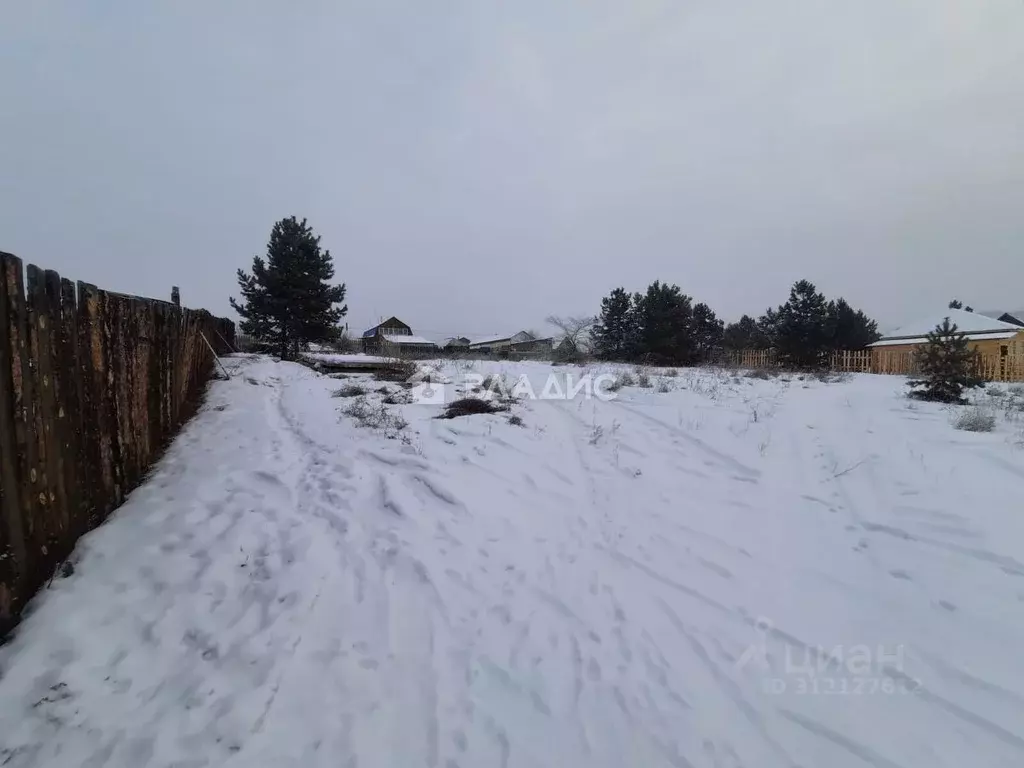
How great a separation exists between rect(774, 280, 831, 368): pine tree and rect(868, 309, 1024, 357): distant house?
8.92 feet

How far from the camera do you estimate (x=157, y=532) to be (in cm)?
307

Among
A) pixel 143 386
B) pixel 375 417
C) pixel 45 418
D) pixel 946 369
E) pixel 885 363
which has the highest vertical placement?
pixel 885 363

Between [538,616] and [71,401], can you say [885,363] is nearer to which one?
[538,616]

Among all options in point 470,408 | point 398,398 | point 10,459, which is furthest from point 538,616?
point 398,398

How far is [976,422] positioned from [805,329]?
81.5ft

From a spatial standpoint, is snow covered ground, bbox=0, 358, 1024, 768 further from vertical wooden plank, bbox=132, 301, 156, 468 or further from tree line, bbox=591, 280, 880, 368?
tree line, bbox=591, 280, 880, 368

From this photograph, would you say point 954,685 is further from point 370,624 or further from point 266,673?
point 266,673

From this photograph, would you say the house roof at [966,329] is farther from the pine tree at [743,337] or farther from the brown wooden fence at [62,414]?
the brown wooden fence at [62,414]

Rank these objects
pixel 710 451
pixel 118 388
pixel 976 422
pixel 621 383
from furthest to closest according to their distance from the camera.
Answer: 1. pixel 621 383
2. pixel 710 451
3. pixel 976 422
4. pixel 118 388

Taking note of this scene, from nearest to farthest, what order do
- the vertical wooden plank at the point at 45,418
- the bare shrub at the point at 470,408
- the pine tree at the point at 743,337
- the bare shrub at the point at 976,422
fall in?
1. the vertical wooden plank at the point at 45,418
2. the bare shrub at the point at 976,422
3. the bare shrub at the point at 470,408
4. the pine tree at the point at 743,337

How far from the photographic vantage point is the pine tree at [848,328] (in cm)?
2853

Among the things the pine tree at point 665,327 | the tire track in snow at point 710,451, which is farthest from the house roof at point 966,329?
the tire track in snow at point 710,451

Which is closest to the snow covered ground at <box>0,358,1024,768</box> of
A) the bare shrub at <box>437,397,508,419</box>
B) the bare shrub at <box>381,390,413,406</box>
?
the bare shrub at <box>437,397,508,419</box>

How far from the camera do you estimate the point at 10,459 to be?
2.21 metres
